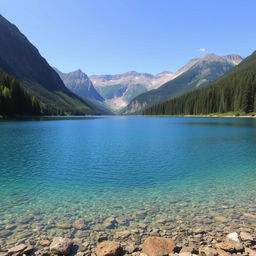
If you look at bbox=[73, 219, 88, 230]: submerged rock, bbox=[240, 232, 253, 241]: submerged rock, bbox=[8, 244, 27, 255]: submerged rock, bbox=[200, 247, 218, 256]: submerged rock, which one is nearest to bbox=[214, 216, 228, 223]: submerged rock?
bbox=[240, 232, 253, 241]: submerged rock

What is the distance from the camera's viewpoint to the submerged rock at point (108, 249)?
8.54m

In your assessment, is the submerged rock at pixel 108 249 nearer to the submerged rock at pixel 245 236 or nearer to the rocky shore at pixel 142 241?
the rocky shore at pixel 142 241

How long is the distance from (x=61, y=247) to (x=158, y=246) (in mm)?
4155

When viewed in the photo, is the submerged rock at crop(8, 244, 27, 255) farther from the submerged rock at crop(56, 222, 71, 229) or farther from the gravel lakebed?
the submerged rock at crop(56, 222, 71, 229)

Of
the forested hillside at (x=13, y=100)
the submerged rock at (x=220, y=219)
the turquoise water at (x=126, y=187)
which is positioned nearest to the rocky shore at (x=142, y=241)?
the submerged rock at (x=220, y=219)

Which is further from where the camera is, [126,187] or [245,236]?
[126,187]

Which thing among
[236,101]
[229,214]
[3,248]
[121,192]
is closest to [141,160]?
[121,192]

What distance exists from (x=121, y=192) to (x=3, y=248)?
9.11 metres

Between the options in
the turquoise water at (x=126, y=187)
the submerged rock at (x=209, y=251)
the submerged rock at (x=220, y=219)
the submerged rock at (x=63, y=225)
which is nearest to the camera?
the submerged rock at (x=209, y=251)

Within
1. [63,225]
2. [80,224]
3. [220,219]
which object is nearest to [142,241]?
[80,224]

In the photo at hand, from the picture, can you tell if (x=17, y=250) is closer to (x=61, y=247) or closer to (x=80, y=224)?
(x=61, y=247)

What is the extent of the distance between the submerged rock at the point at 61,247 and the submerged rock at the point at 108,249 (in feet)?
4.08

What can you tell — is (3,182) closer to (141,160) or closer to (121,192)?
(121,192)

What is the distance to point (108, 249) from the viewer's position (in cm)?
872
